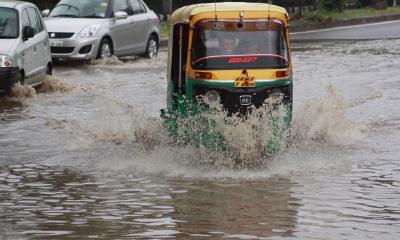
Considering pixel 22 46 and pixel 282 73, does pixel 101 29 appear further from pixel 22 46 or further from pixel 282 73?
pixel 282 73

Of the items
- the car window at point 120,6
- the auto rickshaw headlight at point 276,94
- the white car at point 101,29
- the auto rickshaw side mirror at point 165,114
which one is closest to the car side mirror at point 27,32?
the white car at point 101,29

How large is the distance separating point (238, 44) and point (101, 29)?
38.8 ft

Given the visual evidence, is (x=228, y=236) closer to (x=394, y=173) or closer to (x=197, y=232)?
(x=197, y=232)

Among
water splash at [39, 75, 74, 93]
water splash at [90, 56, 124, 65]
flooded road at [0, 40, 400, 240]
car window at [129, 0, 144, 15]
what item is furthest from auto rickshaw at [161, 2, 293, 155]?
car window at [129, 0, 144, 15]

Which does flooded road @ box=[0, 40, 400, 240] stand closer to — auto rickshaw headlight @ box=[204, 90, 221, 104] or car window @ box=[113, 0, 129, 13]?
auto rickshaw headlight @ box=[204, 90, 221, 104]

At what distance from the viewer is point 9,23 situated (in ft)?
58.4

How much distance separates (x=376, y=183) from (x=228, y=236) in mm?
2839

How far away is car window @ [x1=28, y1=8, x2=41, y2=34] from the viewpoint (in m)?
18.4

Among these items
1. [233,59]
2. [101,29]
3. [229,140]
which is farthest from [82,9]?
[229,140]

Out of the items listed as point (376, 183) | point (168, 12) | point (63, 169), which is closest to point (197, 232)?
point (376, 183)

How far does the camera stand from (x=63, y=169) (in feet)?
37.2

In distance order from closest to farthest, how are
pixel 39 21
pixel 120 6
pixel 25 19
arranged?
pixel 25 19, pixel 39 21, pixel 120 6

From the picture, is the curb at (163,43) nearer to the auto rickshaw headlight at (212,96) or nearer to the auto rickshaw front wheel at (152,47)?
the auto rickshaw front wheel at (152,47)

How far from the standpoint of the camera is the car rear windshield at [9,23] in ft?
57.7
